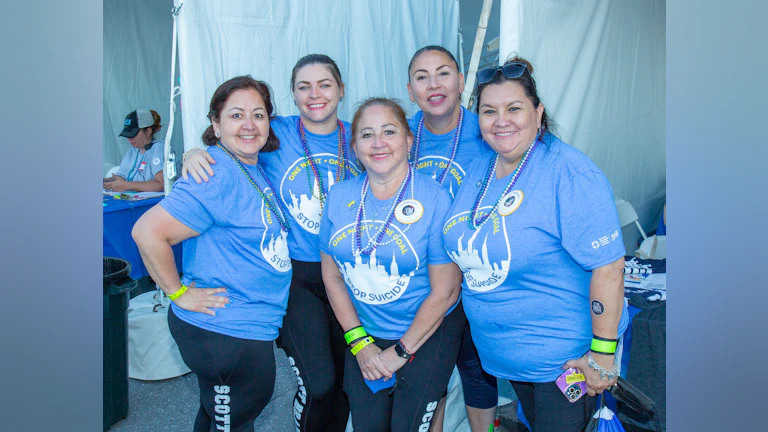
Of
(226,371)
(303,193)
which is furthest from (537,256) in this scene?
(226,371)

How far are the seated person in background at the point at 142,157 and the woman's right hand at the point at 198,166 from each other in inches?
123

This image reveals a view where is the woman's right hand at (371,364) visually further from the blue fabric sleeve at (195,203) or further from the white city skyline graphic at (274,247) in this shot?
the blue fabric sleeve at (195,203)

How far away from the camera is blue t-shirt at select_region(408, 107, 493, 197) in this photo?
1.95 metres

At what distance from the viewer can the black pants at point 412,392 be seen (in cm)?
170

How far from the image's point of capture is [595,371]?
143 centimetres

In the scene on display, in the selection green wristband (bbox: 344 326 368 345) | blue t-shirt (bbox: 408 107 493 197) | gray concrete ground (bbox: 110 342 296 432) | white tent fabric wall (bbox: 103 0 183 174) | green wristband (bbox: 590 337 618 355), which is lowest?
gray concrete ground (bbox: 110 342 296 432)

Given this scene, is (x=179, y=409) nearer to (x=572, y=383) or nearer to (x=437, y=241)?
(x=437, y=241)

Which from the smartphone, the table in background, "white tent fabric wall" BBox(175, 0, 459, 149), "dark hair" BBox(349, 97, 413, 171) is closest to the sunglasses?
"dark hair" BBox(349, 97, 413, 171)

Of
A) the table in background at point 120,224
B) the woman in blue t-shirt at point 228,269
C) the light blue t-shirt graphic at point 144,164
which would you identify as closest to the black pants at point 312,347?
the woman in blue t-shirt at point 228,269

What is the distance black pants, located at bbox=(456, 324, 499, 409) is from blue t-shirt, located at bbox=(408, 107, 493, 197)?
2.00 feet

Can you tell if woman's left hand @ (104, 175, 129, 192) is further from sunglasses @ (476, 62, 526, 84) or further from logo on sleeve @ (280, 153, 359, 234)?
sunglasses @ (476, 62, 526, 84)

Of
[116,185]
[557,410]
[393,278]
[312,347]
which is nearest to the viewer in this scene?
[557,410]

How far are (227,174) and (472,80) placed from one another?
4.70ft

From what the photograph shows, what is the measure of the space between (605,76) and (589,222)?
2.06 metres
